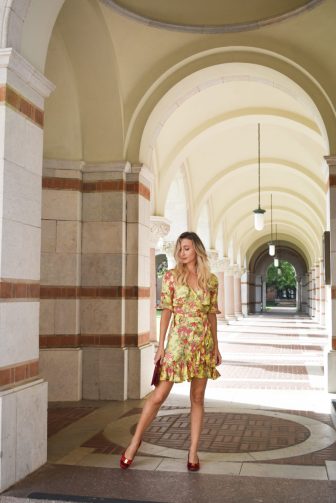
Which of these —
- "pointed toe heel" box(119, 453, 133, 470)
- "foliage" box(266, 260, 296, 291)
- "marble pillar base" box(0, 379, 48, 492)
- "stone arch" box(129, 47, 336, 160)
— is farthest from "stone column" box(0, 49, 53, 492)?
"foliage" box(266, 260, 296, 291)

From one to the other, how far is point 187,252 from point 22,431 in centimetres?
195

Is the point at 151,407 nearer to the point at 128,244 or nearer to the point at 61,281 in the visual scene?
the point at 61,281

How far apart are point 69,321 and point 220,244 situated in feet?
58.2

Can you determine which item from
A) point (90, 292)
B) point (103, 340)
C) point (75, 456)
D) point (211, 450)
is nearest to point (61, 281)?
point (90, 292)

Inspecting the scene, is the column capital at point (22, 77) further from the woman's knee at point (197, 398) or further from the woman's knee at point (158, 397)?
the woman's knee at point (197, 398)

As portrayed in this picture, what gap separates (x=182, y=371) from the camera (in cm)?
454

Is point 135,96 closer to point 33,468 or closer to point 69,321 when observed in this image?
point 69,321

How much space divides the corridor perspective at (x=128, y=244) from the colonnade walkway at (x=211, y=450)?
27mm

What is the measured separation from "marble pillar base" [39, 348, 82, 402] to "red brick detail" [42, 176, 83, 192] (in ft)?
7.72

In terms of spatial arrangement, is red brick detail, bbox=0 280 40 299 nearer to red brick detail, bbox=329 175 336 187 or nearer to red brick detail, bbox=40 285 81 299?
red brick detail, bbox=40 285 81 299

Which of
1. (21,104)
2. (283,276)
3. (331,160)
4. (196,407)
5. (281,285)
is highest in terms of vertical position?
(283,276)

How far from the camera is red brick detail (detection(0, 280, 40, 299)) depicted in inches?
175

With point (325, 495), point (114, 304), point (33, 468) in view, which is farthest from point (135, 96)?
point (325, 495)

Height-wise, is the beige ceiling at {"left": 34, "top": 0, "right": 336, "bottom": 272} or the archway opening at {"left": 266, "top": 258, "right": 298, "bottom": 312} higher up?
the beige ceiling at {"left": 34, "top": 0, "right": 336, "bottom": 272}
